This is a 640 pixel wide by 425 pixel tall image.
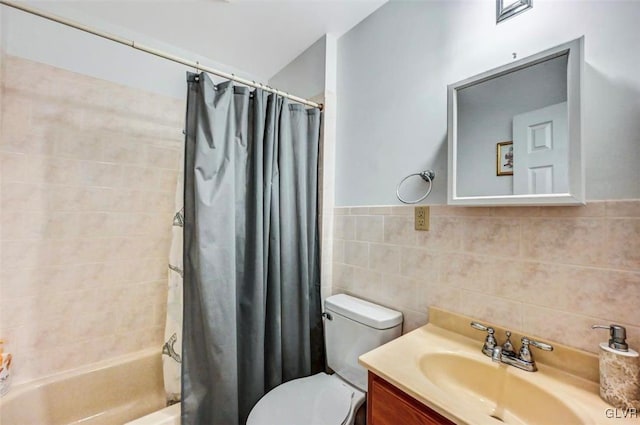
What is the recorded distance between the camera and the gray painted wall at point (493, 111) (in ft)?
2.78

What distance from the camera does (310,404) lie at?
3.76 ft

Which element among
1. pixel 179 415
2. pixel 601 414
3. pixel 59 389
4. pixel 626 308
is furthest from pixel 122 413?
pixel 626 308

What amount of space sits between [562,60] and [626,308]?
2.43 feet

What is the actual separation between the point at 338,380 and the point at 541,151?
1.29 m

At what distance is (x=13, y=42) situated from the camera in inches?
54.4

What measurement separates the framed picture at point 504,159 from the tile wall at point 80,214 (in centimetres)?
185

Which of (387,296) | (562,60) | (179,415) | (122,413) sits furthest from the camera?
(122,413)

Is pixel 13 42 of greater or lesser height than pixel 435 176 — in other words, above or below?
above

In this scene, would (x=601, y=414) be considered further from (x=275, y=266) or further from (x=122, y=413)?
(x=122, y=413)

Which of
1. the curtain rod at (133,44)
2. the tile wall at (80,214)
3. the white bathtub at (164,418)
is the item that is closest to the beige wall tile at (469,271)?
the curtain rod at (133,44)

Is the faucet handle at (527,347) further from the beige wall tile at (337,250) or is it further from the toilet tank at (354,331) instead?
the beige wall tile at (337,250)

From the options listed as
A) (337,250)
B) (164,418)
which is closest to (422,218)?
(337,250)

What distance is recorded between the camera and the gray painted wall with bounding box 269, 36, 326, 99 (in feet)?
5.64

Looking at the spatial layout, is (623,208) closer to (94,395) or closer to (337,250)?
(337,250)
